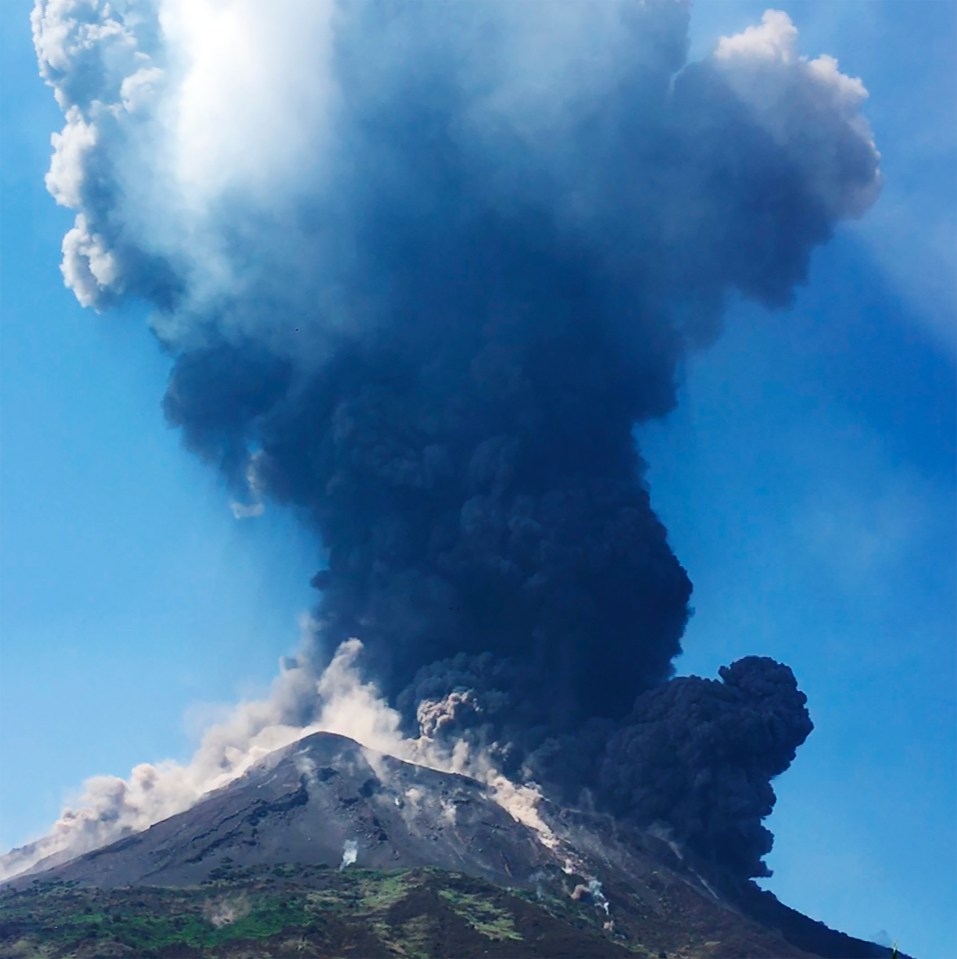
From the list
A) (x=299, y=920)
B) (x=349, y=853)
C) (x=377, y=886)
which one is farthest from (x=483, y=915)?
(x=349, y=853)

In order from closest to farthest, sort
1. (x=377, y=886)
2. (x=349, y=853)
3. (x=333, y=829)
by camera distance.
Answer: (x=377, y=886)
(x=349, y=853)
(x=333, y=829)

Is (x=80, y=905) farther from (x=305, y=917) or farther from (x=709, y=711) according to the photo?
(x=709, y=711)

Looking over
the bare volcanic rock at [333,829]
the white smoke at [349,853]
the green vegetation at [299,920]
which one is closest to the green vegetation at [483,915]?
the green vegetation at [299,920]

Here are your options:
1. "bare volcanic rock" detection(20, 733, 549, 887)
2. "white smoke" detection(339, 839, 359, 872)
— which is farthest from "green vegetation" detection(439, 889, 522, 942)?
"white smoke" detection(339, 839, 359, 872)

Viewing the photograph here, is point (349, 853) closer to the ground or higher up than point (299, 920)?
higher up

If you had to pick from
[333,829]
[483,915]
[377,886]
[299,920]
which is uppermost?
[333,829]

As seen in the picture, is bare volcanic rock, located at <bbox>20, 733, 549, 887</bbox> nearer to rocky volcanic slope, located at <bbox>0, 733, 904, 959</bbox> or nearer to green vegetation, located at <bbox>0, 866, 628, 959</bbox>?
rocky volcanic slope, located at <bbox>0, 733, 904, 959</bbox>

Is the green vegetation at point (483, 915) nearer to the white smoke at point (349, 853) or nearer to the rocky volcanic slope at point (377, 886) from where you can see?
the rocky volcanic slope at point (377, 886)

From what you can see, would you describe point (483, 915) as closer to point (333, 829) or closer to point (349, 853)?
point (349, 853)
